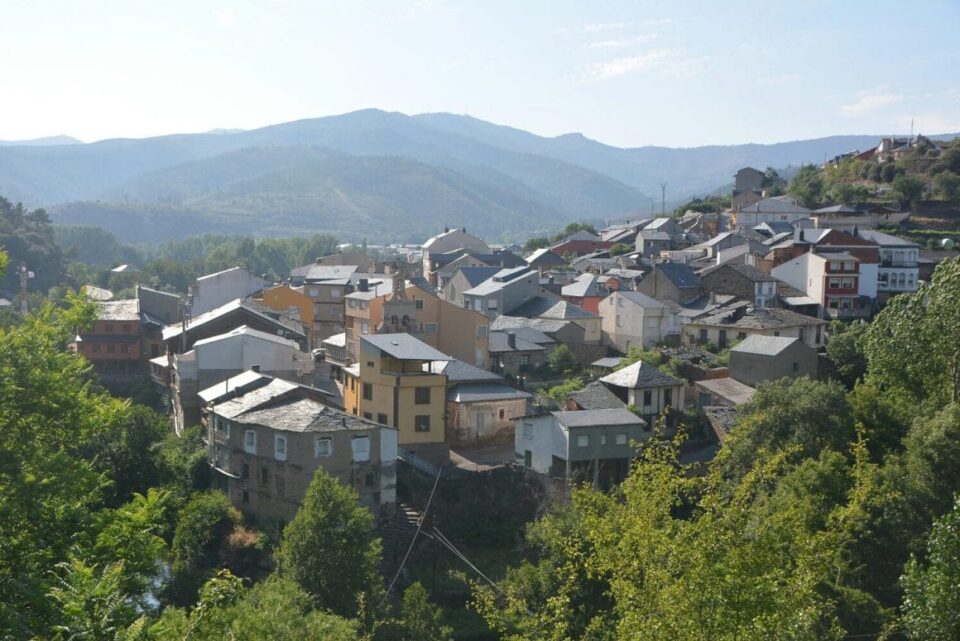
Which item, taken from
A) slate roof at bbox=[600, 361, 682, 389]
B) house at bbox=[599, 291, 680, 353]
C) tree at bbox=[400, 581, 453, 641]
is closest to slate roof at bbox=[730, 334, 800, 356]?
slate roof at bbox=[600, 361, 682, 389]

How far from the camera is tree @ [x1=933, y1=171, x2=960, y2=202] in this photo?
80.4 meters

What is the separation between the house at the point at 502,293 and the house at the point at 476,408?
16.0m

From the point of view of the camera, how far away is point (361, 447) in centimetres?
3334

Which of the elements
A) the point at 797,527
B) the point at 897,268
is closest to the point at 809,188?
the point at 897,268

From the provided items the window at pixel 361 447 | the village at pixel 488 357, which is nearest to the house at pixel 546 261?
the village at pixel 488 357

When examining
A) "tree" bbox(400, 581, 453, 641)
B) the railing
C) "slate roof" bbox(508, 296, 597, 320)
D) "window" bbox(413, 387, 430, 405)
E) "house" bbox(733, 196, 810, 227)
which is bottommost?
"tree" bbox(400, 581, 453, 641)

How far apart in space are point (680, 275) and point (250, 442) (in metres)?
30.8

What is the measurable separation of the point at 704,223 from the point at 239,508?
63606 millimetres

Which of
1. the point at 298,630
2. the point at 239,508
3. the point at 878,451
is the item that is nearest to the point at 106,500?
the point at 239,508

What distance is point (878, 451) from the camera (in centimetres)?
3353

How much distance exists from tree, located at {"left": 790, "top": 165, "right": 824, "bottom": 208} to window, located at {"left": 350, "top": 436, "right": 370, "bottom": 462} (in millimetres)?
64287

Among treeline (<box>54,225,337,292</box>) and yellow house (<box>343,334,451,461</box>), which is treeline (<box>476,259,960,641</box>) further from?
treeline (<box>54,225,337,292</box>)

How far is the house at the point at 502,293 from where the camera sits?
5700 centimetres

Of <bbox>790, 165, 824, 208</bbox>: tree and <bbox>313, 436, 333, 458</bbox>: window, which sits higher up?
<bbox>790, 165, 824, 208</bbox>: tree
